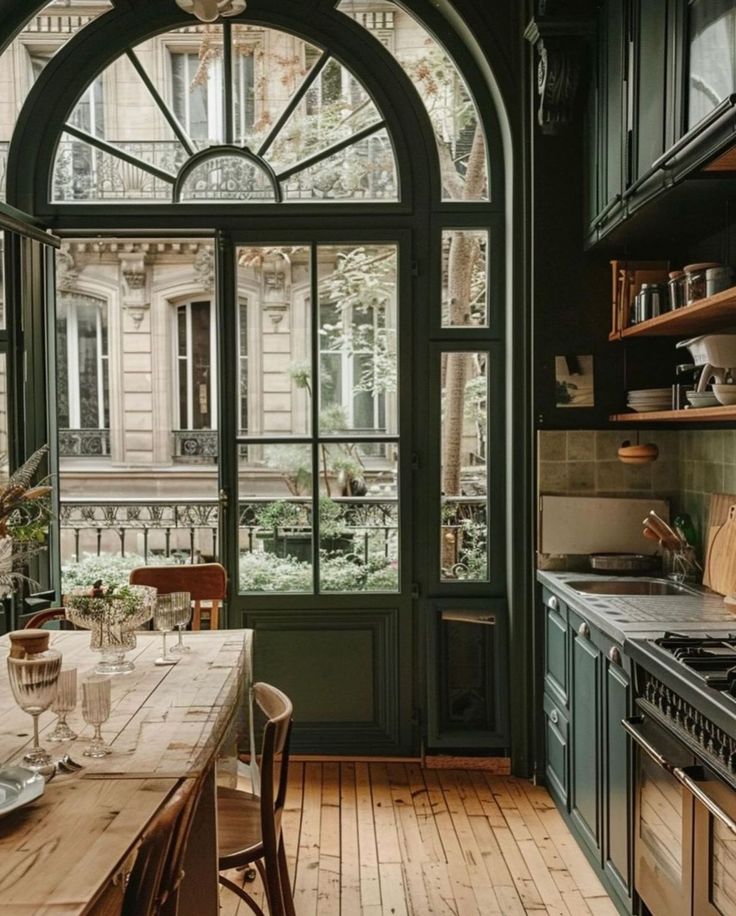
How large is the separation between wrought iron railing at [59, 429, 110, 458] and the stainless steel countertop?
830cm

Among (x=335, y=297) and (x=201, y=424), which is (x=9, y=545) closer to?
(x=335, y=297)

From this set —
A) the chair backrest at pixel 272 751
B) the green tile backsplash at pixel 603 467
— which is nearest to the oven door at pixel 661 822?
the chair backrest at pixel 272 751

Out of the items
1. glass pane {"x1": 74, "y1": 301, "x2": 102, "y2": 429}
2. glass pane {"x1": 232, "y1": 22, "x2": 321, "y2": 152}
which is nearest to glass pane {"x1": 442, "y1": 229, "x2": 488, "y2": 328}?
glass pane {"x1": 232, "y1": 22, "x2": 321, "y2": 152}

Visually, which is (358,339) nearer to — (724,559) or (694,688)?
(724,559)

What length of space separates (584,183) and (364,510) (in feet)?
5.60

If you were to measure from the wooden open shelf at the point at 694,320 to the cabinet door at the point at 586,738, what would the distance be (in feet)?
3.04

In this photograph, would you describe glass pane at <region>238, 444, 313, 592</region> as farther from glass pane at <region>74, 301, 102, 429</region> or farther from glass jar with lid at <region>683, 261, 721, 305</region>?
glass pane at <region>74, 301, 102, 429</region>

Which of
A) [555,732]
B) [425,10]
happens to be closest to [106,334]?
[425,10]

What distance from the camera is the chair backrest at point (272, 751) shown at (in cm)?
214

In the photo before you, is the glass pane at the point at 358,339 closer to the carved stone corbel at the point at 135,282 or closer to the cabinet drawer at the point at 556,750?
the cabinet drawer at the point at 556,750

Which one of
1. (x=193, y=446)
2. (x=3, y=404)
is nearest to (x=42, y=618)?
(x=3, y=404)

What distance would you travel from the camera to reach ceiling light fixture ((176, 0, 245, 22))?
3617mm

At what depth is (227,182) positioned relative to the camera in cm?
423

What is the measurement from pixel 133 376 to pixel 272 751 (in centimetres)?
948
